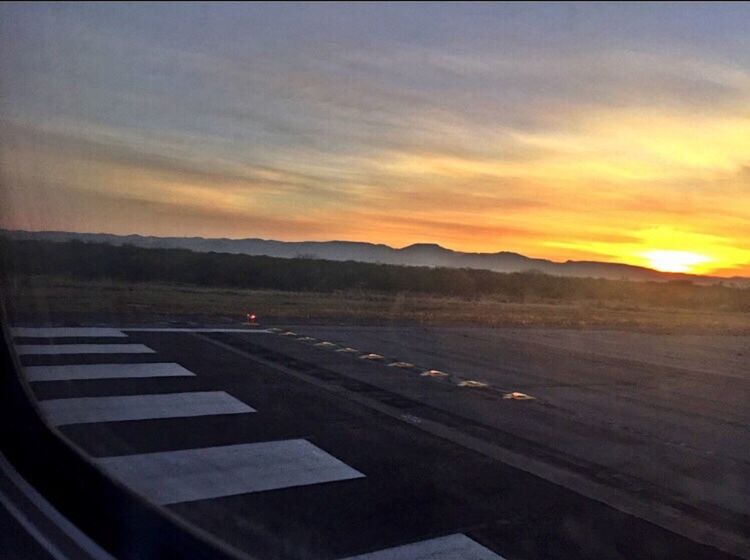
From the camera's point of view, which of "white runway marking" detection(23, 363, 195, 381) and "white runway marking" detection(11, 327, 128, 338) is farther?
"white runway marking" detection(11, 327, 128, 338)

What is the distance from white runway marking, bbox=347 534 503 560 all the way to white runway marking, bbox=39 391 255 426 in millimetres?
4539

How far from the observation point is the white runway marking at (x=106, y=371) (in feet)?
42.0

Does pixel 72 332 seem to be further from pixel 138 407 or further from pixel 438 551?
pixel 438 551

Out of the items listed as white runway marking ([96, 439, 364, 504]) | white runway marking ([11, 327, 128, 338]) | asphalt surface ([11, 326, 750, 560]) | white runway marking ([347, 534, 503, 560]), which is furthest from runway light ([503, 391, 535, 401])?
white runway marking ([11, 327, 128, 338])

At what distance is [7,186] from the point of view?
923cm

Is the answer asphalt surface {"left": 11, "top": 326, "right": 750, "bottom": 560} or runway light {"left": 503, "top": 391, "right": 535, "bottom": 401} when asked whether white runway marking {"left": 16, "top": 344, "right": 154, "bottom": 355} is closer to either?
asphalt surface {"left": 11, "top": 326, "right": 750, "bottom": 560}

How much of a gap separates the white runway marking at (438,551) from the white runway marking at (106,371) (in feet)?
24.1

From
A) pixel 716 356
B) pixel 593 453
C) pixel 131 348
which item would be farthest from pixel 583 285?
pixel 593 453

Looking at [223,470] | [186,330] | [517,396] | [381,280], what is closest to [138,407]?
[223,470]

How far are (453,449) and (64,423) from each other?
13.5ft

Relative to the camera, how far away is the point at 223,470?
8352mm

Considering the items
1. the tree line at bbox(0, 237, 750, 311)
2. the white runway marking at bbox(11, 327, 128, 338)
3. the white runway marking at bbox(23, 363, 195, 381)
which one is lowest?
the white runway marking at bbox(23, 363, 195, 381)

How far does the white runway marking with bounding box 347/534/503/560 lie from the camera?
6.31 m

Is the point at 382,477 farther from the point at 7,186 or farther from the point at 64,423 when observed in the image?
the point at 7,186
